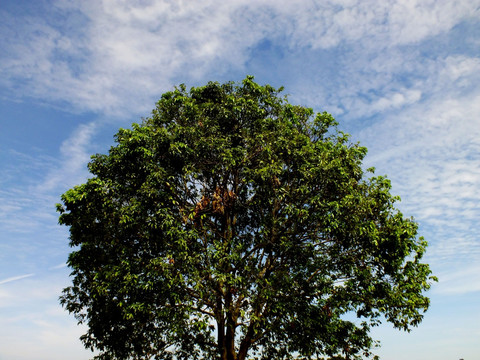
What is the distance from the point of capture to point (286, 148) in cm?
1695

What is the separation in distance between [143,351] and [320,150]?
14.0m

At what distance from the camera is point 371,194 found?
17.8m

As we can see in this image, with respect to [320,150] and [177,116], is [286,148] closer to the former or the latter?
[320,150]

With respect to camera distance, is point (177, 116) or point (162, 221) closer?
point (162, 221)

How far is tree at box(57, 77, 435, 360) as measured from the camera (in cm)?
1531

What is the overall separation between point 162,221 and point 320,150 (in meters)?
8.67

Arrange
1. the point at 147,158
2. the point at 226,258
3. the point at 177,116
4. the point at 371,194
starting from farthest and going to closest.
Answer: the point at 177,116, the point at 371,194, the point at 147,158, the point at 226,258

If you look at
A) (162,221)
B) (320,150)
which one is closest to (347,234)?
(320,150)

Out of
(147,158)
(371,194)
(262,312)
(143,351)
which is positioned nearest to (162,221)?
(147,158)

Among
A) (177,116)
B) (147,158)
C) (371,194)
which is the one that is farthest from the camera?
(177,116)

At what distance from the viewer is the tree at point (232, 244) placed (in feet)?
50.2

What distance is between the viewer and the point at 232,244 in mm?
16125

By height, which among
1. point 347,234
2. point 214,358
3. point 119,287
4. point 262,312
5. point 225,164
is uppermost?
point 225,164

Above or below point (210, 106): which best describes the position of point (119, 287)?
below
